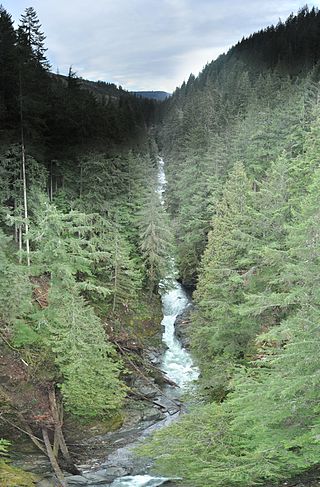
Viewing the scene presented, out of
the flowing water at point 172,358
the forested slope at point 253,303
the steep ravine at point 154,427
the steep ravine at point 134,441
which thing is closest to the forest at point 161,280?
the forested slope at point 253,303

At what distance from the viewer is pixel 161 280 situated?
3688 cm

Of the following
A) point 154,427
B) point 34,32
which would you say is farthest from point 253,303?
point 34,32

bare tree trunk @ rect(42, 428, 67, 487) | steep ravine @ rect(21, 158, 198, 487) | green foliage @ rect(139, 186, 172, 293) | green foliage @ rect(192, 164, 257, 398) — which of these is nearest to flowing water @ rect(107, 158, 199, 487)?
steep ravine @ rect(21, 158, 198, 487)

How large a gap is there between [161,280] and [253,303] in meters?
18.4

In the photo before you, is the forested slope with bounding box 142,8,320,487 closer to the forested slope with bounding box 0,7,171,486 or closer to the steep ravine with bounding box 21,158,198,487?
the steep ravine with bounding box 21,158,198,487

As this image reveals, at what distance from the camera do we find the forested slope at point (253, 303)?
34.9ft

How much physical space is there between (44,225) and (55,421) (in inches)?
372

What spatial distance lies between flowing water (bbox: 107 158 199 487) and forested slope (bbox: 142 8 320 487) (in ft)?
9.01

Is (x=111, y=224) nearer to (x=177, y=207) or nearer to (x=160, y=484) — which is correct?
Result: (x=160, y=484)

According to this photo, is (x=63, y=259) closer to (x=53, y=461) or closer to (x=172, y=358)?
(x=53, y=461)

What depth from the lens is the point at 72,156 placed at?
3544cm

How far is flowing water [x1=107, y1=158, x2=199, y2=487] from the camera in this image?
18.6m

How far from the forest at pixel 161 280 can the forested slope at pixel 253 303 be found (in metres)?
0.08

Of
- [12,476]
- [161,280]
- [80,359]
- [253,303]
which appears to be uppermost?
[253,303]
